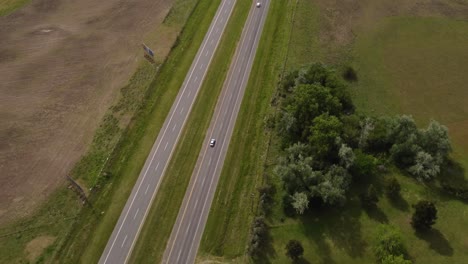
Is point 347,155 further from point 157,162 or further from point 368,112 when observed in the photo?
point 157,162

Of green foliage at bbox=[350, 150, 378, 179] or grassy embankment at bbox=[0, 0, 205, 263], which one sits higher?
green foliage at bbox=[350, 150, 378, 179]

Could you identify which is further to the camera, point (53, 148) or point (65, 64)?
point (65, 64)

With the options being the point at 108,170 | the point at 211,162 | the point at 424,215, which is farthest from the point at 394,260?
the point at 108,170

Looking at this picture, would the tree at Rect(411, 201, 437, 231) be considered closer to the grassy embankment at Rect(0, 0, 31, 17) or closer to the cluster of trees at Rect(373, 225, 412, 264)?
the cluster of trees at Rect(373, 225, 412, 264)

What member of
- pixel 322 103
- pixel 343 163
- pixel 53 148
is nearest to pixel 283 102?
pixel 322 103

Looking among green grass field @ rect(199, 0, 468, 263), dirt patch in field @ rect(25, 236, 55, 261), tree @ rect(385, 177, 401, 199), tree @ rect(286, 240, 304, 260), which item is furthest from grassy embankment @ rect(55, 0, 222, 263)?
tree @ rect(385, 177, 401, 199)

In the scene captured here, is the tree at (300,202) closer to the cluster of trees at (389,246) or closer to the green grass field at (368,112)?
the green grass field at (368,112)

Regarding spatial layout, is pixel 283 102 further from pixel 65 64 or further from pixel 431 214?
pixel 65 64
